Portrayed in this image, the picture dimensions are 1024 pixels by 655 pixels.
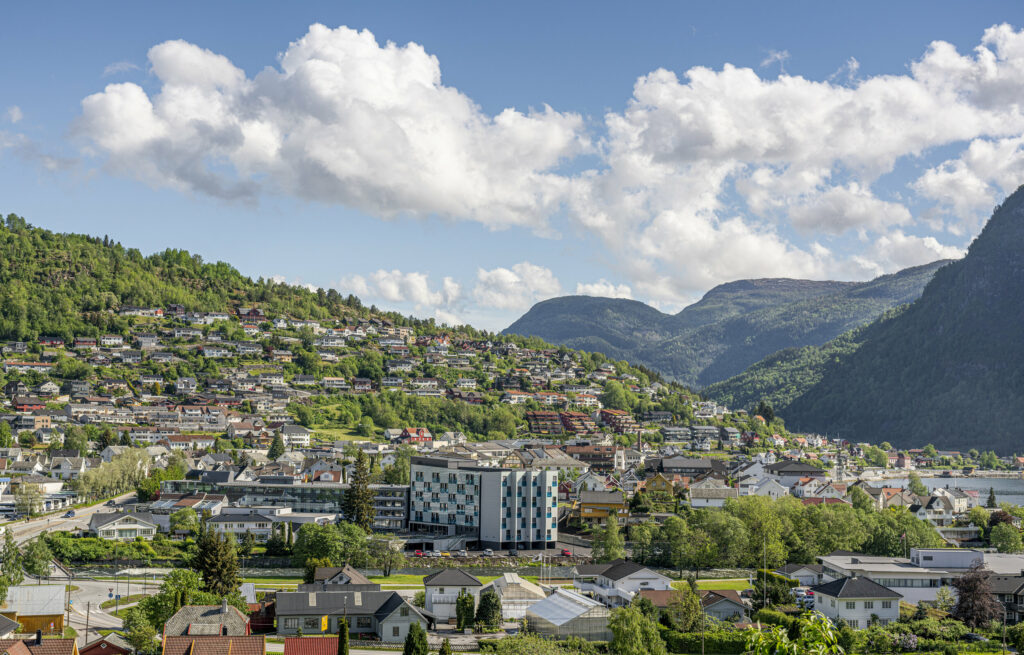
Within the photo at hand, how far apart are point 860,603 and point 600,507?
2888 cm

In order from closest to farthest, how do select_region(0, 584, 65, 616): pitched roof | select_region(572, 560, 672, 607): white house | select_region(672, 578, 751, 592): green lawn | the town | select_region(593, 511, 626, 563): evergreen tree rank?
select_region(0, 584, 65, 616): pitched roof, the town, select_region(572, 560, 672, 607): white house, select_region(672, 578, 751, 592): green lawn, select_region(593, 511, 626, 563): evergreen tree

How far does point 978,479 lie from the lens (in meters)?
143

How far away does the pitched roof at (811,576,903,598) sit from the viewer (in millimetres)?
47062

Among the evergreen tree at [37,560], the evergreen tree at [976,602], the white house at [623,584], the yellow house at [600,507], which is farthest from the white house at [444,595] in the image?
the yellow house at [600,507]

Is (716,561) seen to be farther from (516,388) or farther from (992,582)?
(516,388)

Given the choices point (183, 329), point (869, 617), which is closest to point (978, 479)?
point (869, 617)

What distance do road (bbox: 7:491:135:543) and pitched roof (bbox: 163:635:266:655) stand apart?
33.0 metres

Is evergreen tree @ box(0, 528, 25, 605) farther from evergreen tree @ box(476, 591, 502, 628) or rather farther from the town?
evergreen tree @ box(476, 591, 502, 628)

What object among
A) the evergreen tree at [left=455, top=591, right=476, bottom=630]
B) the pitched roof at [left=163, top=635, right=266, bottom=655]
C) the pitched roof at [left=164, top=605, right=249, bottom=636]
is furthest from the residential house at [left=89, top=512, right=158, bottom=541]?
the pitched roof at [left=163, top=635, right=266, bottom=655]

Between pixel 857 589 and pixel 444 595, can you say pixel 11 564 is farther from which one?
pixel 857 589

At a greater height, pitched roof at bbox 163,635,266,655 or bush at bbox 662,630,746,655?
pitched roof at bbox 163,635,266,655

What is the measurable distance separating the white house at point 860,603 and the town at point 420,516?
14 cm

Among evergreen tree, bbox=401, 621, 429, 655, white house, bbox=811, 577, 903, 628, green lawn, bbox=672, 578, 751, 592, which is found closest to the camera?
evergreen tree, bbox=401, 621, 429, 655

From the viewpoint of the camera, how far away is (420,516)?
7069cm
